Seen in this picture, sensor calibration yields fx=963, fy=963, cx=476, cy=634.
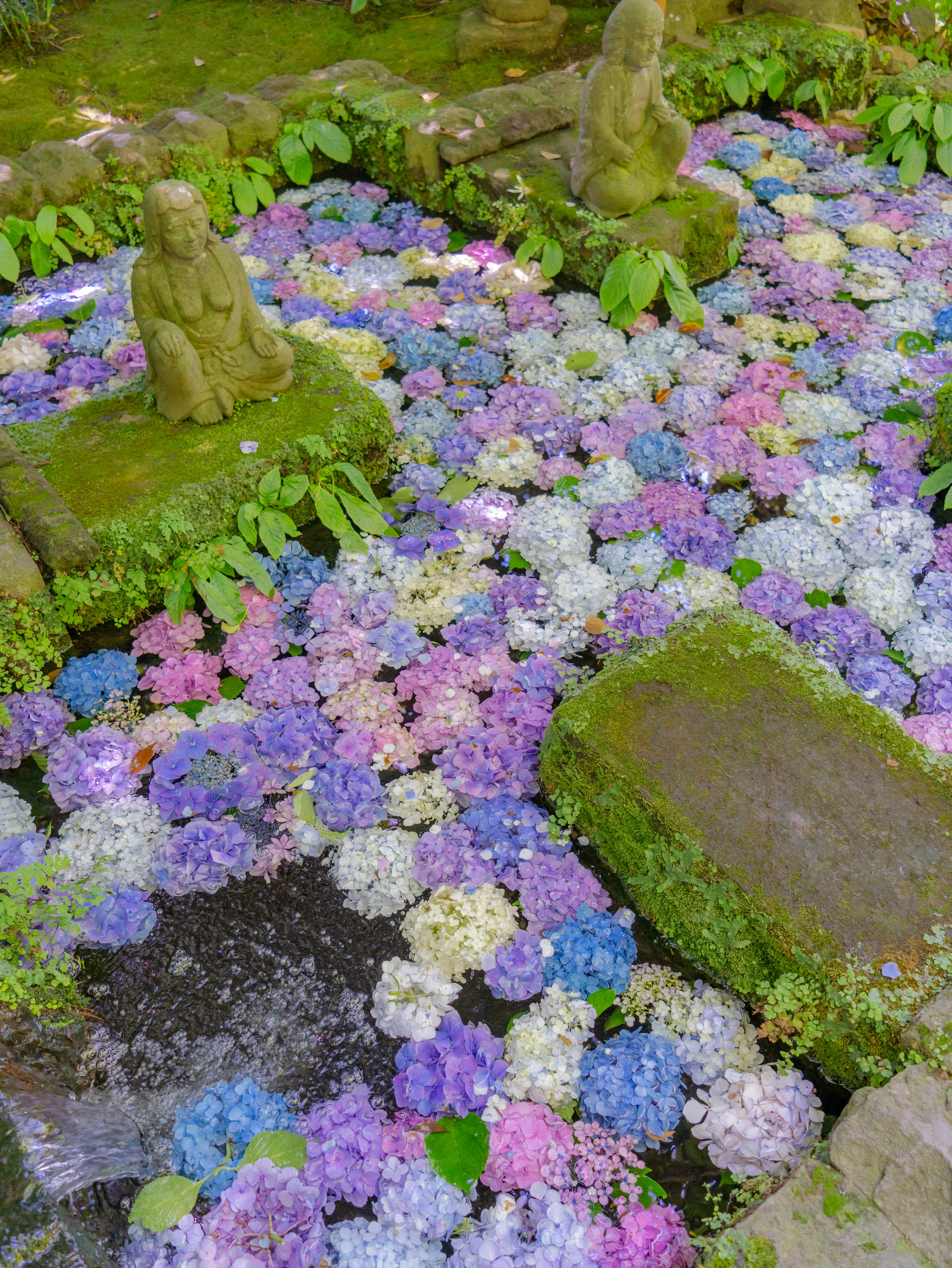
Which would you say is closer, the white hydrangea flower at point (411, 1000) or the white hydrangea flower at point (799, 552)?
the white hydrangea flower at point (411, 1000)

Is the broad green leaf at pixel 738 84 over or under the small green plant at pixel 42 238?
over

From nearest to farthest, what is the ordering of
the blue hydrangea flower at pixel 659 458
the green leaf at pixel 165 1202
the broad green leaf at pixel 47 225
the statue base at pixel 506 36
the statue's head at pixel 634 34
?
the green leaf at pixel 165 1202 → the blue hydrangea flower at pixel 659 458 → the statue's head at pixel 634 34 → the broad green leaf at pixel 47 225 → the statue base at pixel 506 36

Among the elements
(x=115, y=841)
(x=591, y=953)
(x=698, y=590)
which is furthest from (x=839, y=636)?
(x=115, y=841)

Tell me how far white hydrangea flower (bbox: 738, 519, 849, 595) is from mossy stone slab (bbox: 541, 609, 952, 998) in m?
0.84

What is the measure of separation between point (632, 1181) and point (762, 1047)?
2.03 feet

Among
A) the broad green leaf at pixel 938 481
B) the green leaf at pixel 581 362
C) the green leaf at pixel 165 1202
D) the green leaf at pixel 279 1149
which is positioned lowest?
the green leaf at pixel 165 1202

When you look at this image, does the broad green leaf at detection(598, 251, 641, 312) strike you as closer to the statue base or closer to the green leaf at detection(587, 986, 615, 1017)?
the statue base

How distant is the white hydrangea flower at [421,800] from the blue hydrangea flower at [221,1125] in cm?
111

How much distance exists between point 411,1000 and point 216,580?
85.3 inches

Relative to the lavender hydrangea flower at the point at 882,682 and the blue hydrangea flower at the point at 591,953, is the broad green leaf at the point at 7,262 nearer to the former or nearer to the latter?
the blue hydrangea flower at the point at 591,953

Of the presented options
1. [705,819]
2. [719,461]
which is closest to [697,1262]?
[705,819]

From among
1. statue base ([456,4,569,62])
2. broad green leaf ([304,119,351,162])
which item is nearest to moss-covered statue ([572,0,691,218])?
broad green leaf ([304,119,351,162])

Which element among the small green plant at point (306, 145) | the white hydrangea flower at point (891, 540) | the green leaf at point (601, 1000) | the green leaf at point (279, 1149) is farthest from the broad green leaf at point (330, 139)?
the green leaf at point (279, 1149)

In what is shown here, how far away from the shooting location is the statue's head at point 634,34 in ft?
18.1
